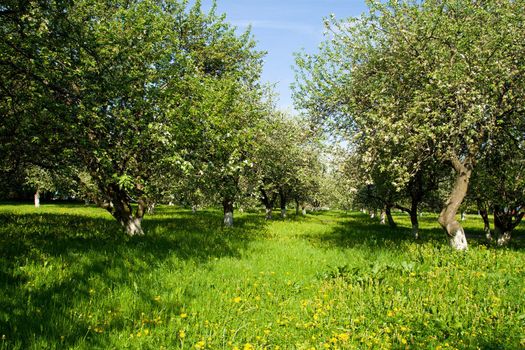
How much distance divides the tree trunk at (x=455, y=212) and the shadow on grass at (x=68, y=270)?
28.2 feet

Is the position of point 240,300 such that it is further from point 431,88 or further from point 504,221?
point 504,221

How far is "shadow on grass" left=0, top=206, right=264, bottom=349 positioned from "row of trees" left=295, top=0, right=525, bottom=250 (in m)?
7.72

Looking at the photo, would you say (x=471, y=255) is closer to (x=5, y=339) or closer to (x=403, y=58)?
(x=403, y=58)

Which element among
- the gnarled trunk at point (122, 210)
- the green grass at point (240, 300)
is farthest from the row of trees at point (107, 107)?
the green grass at point (240, 300)

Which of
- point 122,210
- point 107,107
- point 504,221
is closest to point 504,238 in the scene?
point 504,221

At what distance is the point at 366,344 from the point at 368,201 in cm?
3164

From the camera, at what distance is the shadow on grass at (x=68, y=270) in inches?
219

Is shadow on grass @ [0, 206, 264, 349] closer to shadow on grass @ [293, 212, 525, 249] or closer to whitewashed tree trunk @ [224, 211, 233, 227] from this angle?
shadow on grass @ [293, 212, 525, 249]

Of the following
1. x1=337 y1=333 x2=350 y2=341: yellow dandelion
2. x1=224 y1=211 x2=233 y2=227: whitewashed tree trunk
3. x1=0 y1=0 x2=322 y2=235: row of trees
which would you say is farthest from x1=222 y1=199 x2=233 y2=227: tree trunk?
x1=337 y1=333 x2=350 y2=341: yellow dandelion

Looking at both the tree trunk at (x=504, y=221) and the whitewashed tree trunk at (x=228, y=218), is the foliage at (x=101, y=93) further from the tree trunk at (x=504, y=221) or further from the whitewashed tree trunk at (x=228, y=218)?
the tree trunk at (x=504, y=221)

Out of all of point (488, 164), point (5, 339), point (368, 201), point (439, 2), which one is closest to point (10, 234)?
point (5, 339)

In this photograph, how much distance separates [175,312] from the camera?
6.99 metres

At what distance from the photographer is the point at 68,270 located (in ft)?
27.8

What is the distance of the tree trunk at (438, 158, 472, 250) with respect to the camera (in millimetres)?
14188
